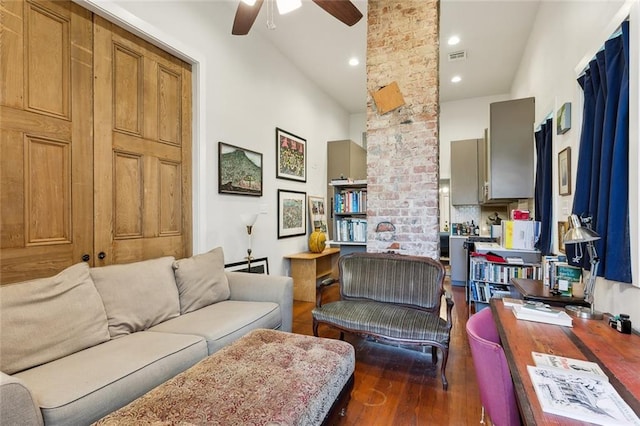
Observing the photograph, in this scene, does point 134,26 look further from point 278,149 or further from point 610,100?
point 610,100

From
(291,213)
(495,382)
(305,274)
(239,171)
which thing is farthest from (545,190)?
(239,171)

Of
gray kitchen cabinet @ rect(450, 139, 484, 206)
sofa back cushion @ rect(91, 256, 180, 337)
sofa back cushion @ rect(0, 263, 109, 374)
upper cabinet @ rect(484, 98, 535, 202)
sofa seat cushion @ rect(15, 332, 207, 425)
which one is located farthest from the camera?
gray kitchen cabinet @ rect(450, 139, 484, 206)

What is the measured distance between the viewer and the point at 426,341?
2.14 meters

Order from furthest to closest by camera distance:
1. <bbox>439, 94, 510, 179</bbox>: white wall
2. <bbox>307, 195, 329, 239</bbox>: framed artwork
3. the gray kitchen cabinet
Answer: <bbox>439, 94, 510, 179</bbox>: white wall < the gray kitchen cabinet < <bbox>307, 195, 329, 239</bbox>: framed artwork

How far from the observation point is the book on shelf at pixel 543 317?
1499 millimetres

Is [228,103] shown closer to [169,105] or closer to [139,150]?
[169,105]

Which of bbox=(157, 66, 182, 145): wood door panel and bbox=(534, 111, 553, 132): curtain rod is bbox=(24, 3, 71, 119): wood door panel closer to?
bbox=(157, 66, 182, 145): wood door panel

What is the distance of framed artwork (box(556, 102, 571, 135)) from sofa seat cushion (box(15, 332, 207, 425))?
3.18 metres

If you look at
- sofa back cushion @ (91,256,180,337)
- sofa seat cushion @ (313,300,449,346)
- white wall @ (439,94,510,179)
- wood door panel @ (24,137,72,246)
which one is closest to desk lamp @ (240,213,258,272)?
sofa back cushion @ (91,256,180,337)

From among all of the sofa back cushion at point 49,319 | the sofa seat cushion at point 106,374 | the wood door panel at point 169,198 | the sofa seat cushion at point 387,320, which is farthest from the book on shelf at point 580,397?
the wood door panel at point 169,198

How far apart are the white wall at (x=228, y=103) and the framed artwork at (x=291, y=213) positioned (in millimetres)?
106

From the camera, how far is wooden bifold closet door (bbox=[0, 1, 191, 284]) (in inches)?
74.0

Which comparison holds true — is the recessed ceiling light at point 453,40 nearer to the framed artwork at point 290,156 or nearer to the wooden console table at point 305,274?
the framed artwork at point 290,156

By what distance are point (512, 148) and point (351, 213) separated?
212 centimetres
